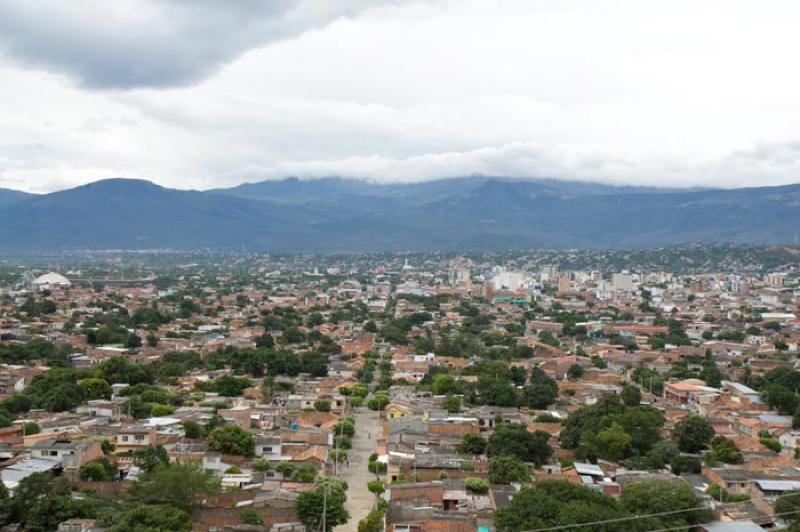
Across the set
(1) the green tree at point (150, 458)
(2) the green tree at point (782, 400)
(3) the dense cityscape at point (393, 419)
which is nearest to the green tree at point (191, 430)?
(3) the dense cityscape at point (393, 419)

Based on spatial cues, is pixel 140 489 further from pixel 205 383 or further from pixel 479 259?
pixel 479 259

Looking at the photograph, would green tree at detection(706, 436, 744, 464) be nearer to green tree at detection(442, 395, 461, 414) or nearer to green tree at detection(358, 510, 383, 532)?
green tree at detection(442, 395, 461, 414)

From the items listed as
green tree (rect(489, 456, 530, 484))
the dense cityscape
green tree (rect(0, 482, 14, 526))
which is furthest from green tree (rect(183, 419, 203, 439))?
green tree (rect(489, 456, 530, 484))

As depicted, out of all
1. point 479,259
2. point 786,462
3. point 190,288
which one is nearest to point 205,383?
point 786,462

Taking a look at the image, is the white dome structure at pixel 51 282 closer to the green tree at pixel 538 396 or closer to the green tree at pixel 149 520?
the green tree at pixel 538 396

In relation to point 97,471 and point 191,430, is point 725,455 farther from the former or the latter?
point 97,471

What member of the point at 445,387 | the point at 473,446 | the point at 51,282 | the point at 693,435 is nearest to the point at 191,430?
the point at 473,446
